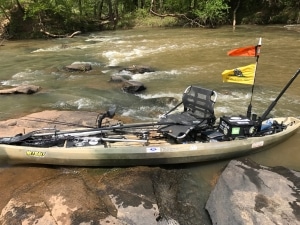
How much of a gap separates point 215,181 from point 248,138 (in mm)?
1184

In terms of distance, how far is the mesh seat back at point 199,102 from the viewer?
21.7ft

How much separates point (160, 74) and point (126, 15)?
17.4 metres

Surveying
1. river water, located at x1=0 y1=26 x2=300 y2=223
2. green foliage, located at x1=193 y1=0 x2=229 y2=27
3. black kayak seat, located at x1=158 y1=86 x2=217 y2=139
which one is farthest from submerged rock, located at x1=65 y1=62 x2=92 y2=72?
green foliage, located at x1=193 y1=0 x2=229 y2=27

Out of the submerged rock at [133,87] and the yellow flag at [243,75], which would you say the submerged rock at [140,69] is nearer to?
the submerged rock at [133,87]

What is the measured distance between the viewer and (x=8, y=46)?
21344 millimetres

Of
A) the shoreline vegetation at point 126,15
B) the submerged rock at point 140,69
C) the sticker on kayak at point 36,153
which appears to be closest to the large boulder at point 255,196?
the sticker on kayak at point 36,153

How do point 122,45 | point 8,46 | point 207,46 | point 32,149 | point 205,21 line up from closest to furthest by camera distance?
point 32,149 < point 207,46 < point 122,45 < point 8,46 < point 205,21

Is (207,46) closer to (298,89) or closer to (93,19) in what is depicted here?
(298,89)

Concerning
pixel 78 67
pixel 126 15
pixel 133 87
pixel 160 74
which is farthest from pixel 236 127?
pixel 126 15

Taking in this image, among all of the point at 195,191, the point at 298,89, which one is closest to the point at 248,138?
the point at 195,191

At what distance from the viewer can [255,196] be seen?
5070mm

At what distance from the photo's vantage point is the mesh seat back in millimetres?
6621

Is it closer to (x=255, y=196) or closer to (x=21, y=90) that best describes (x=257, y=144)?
(x=255, y=196)

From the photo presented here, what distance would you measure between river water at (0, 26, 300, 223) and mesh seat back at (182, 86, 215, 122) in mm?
989
